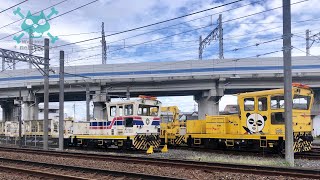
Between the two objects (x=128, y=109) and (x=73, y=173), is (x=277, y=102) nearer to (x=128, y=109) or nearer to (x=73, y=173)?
(x=128, y=109)

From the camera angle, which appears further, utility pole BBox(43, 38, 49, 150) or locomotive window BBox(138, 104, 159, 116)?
utility pole BBox(43, 38, 49, 150)

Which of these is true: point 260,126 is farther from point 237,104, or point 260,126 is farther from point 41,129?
point 41,129

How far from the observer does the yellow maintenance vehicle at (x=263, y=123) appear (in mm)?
16859

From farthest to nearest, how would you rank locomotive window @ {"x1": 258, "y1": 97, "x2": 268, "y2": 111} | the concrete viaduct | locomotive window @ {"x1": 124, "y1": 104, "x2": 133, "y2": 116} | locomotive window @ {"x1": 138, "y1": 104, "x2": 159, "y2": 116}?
the concrete viaduct, locomotive window @ {"x1": 138, "y1": 104, "x2": 159, "y2": 116}, locomotive window @ {"x1": 124, "y1": 104, "x2": 133, "y2": 116}, locomotive window @ {"x1": 258, "y1": 97, "x2": 268, "y2": 111}

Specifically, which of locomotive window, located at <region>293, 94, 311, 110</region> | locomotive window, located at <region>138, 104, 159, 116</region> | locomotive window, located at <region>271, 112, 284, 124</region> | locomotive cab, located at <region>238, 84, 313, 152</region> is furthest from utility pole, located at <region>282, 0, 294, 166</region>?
locomotive window, located at <region>138, 104, 159, 116</region>

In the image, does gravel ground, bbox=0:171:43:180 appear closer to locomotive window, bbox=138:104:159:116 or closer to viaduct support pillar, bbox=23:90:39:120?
locomotive window, bbox=138:104:159:116

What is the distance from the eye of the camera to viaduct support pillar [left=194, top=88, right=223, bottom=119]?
44.2m

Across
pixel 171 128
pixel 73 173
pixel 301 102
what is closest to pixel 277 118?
pixel 301 102

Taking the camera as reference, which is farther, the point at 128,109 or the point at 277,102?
the point at 128,109

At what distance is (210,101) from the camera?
45719 mm

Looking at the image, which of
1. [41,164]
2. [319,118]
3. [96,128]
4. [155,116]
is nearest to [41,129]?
[96,128]

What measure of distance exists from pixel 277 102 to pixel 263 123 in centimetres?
124

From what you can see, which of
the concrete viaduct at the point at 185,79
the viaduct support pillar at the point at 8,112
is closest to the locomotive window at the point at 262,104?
the concrete viaduct at the point at 185,79

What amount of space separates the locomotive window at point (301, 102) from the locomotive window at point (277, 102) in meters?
0.61
